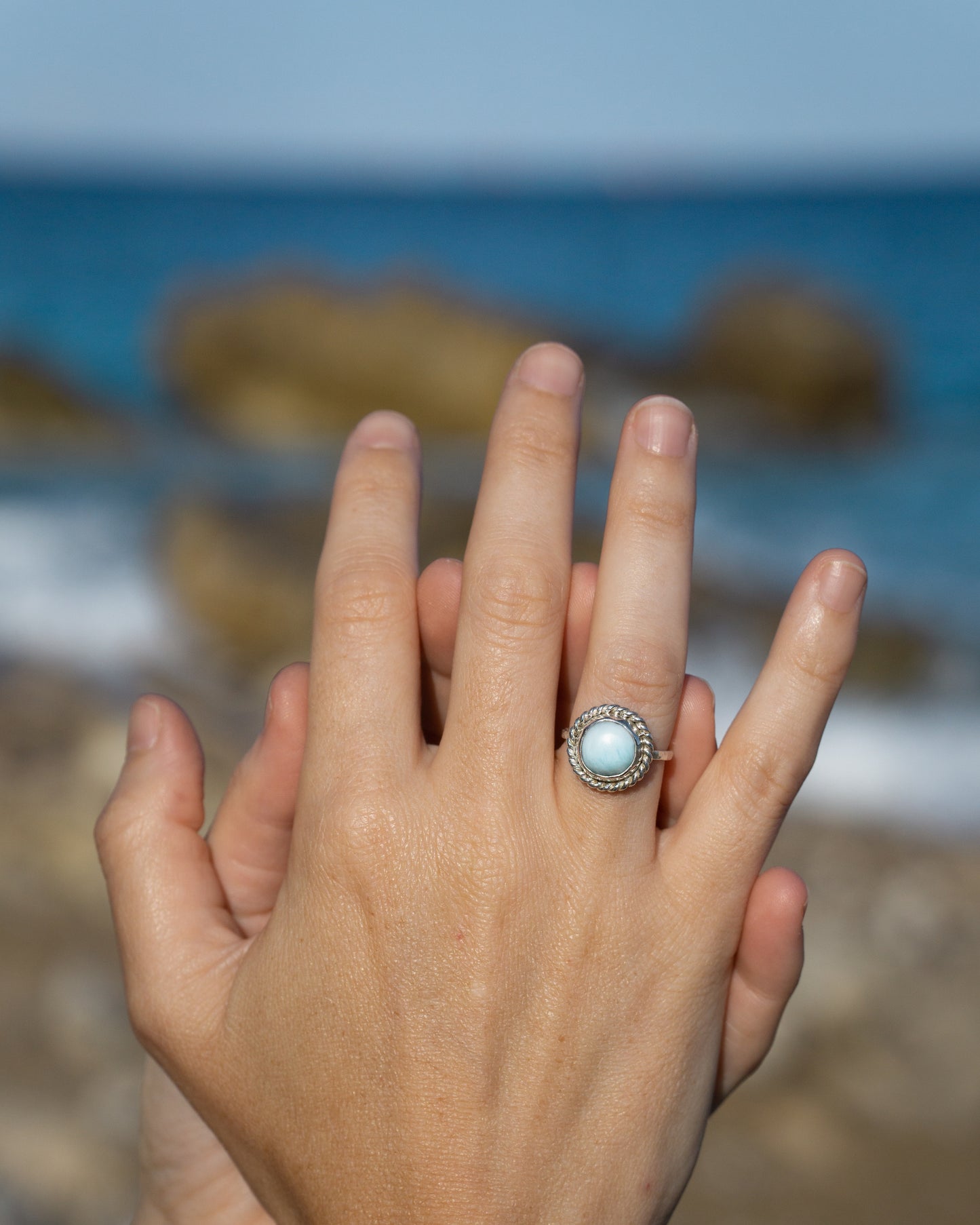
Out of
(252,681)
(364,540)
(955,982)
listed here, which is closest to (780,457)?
(252,681)

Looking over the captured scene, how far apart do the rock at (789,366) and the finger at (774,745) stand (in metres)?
10.5

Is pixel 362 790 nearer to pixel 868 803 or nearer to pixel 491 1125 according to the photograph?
pixel 491 1125

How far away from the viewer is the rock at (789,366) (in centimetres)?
1138

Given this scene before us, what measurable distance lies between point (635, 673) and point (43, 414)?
11.4 meters

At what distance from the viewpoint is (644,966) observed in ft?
3.45

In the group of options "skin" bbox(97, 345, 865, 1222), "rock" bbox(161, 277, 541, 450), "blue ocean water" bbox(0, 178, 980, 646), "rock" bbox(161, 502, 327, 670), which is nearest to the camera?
"skin" bbox(97, 345, 865, 1222)

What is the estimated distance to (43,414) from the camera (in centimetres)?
1116

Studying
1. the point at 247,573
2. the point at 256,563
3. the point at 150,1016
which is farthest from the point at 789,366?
the point at 150,1016

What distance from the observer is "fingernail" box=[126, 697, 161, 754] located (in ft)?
4.34

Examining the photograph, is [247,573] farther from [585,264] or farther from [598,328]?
[585,264]

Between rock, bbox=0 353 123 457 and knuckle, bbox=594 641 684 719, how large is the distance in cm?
1045

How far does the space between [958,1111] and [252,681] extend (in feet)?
14.3

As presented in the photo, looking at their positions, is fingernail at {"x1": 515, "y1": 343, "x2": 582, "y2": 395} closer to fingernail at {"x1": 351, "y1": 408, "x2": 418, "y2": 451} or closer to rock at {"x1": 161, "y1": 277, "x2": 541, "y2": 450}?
fingernail at {"x1": 351, "y1": 408, "x2": 418, "y2": 451}

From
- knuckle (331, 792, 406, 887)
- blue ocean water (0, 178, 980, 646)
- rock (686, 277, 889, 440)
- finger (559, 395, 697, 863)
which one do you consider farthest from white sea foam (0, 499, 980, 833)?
rock (686, 277, 889, 440)
